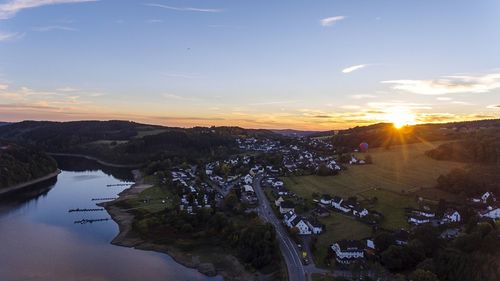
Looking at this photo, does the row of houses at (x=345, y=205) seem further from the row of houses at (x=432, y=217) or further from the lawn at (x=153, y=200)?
the lawn at (x=153, y=200)

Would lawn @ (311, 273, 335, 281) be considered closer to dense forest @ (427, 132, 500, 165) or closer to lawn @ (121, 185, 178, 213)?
lawn @ (121, 185, 178, 213)

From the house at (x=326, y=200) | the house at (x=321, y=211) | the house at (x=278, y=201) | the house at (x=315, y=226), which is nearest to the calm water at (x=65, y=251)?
the house at (x=315, y=226)

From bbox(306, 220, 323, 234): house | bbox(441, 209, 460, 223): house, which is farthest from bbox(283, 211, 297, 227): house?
bbox(441, 209, 460, 223): house

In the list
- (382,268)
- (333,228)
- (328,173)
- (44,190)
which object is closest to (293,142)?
(328,173)

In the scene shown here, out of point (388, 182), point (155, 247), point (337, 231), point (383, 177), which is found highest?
point (383, 177)

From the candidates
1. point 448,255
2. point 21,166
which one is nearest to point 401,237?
point 448,255

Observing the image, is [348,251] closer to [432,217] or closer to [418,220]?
[418,220]

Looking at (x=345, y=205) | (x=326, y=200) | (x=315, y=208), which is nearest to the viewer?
(x=345, y=205)

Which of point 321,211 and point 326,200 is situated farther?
point 326,200
